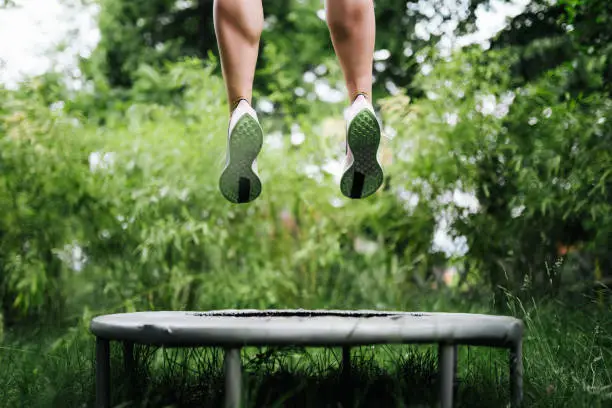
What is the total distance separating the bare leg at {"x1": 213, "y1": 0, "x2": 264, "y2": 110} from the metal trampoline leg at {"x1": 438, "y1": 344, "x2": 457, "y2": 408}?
927mm

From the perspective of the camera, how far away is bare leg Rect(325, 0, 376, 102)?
216cm

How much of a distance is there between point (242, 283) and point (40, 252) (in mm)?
1030

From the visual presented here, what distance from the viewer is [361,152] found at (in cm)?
206

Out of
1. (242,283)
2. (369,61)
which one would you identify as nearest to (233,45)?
(369,61)

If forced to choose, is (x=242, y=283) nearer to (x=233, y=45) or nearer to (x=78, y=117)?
(x=78, y=117)

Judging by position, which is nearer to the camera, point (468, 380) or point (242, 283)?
point (468, 380)

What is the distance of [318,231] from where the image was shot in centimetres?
437

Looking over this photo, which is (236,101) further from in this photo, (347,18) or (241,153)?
(347,18)

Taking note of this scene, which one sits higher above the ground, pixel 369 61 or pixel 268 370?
pixel 369 61

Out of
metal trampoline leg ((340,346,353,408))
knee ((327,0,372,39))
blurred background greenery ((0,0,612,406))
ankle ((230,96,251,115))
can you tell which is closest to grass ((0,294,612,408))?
metal trampoline leg ((340,346,353,408))

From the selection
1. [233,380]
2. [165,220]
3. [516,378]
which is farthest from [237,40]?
[165,220]

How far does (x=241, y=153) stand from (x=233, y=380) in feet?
2.46

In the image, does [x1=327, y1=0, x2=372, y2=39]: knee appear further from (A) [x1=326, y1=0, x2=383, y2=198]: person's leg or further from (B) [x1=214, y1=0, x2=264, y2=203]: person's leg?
(B) [x1=214, y1=0, x2=264, y2=203]: person's leg

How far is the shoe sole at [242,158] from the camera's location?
2.02 metres
